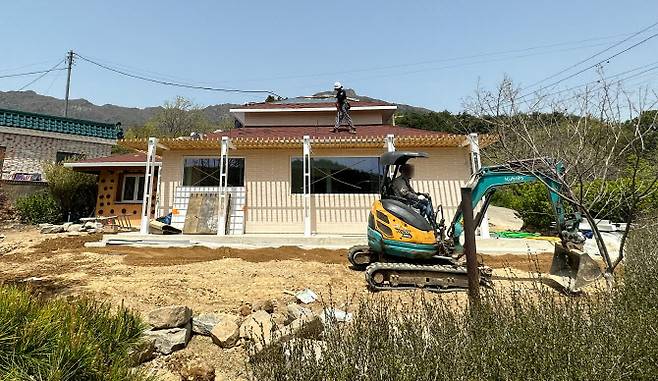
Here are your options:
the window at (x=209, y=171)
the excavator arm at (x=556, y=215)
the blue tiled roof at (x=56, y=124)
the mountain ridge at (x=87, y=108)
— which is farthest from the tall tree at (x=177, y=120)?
the mountain ridge at (x=87, y=108)

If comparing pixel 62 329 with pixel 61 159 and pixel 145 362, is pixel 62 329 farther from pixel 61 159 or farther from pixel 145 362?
pixel 61 159

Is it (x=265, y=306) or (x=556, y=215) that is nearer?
(x=265, y=306)

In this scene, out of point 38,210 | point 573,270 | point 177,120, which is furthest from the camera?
point 177,120

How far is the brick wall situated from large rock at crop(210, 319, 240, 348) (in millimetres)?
21287

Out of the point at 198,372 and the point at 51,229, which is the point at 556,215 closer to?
the point at 198,372

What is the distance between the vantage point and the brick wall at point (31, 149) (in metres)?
19.2

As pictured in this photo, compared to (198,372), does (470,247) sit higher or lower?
higher

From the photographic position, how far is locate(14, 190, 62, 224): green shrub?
56.3 ft

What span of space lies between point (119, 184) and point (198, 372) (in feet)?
55.8

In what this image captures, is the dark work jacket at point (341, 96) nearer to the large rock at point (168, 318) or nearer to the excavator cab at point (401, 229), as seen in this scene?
the excavator cab at point (401, 229)

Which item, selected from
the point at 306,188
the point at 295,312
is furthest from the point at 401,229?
the point at 306,188

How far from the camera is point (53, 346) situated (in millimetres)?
2750

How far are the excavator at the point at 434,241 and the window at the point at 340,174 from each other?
704 centimetres

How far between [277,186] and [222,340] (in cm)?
1020
